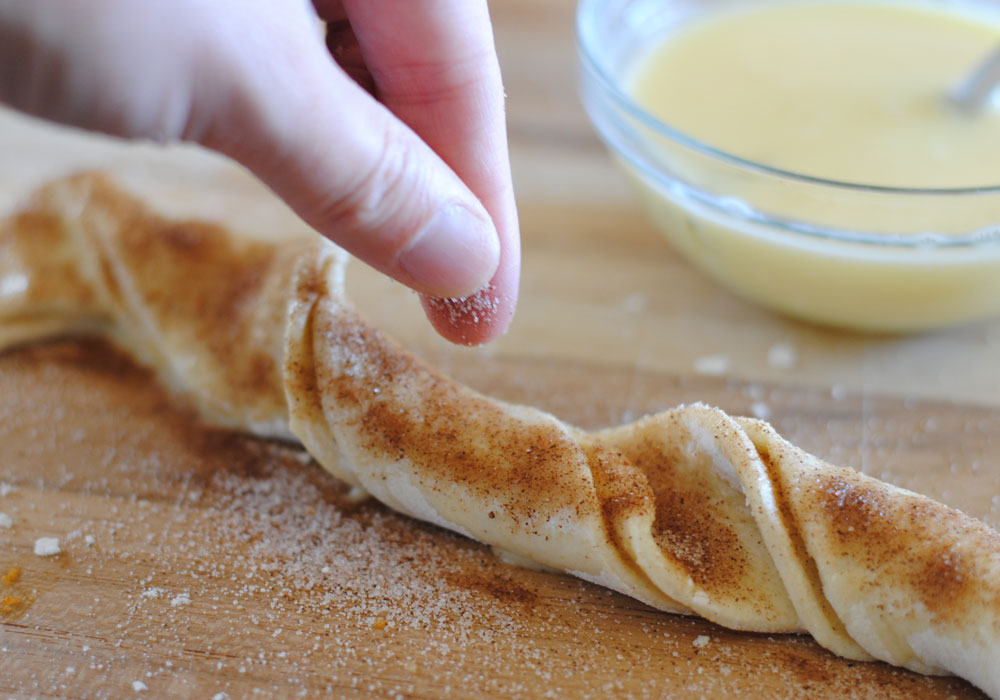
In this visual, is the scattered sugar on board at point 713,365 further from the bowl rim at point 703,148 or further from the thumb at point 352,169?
the thumb at point 352,169

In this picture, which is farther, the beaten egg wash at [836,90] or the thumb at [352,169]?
the beaten egg wash at [836,90]

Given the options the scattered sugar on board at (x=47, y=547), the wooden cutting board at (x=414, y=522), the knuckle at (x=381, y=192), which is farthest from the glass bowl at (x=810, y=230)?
the scattered sugar on board at (x=47, y=547)

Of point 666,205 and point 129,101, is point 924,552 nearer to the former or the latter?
point 666,205

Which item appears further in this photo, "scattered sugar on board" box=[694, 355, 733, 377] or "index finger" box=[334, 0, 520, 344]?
"scattered sugar on board" box=[694, 355, 733, 377]

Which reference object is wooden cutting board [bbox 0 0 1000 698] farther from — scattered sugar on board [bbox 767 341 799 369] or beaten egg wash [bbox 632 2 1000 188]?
beaten egg wash [bbox 632 2 1000 188]

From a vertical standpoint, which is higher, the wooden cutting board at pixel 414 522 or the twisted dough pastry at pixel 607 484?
the twisted dough pastry at pixel 607 484

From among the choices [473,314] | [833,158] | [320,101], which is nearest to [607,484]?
[473,314]

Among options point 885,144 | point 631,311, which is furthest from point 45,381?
point 885,144

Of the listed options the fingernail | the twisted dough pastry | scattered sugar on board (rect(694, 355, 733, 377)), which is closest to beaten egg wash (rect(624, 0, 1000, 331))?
scattered sugar on board (rect(694, 355, 733, 377))

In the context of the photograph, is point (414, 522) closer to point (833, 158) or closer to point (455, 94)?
point (455, 94)
